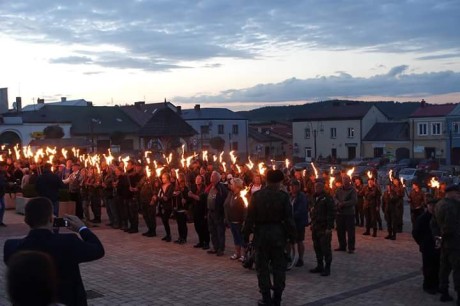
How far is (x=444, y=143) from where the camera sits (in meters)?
65.9

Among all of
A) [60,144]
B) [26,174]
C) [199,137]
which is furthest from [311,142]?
[26,174]

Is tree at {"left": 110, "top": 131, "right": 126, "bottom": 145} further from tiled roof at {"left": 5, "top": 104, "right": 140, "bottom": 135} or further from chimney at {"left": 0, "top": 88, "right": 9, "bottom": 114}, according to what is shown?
chimney at {"left": 0, "top": 88, "right": 9, "bottom": 114}

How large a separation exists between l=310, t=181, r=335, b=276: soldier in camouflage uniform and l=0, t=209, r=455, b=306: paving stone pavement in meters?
0.29

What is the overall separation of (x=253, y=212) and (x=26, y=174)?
1293 centimetres

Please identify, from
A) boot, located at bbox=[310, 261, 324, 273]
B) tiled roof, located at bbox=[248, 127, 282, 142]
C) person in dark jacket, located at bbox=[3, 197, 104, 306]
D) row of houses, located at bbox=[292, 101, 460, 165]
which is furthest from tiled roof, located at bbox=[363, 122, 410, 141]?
person in dark jacket, located at bbox=[3, 197, 104, 306]

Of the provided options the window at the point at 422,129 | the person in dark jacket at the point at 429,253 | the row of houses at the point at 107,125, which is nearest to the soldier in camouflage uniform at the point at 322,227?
the person in dark jacket at the point at 429,253

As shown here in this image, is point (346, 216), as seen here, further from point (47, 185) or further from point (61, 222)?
point (61, 222)

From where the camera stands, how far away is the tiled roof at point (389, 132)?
224 feet

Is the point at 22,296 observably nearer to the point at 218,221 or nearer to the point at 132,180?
the point at 218,221

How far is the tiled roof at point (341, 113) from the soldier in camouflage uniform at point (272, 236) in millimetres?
64134

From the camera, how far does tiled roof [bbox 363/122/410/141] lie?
224 feet

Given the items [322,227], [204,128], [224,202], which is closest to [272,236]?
[322,227]

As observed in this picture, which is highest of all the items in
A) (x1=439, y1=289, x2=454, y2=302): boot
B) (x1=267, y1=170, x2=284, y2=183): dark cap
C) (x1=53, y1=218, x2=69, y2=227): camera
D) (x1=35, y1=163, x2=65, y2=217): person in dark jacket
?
(x1=267, y1=170, x2=284, y2=183): dark cap

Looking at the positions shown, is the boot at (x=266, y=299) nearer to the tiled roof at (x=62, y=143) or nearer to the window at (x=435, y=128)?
the tiled roof at (x=62, y=143)
